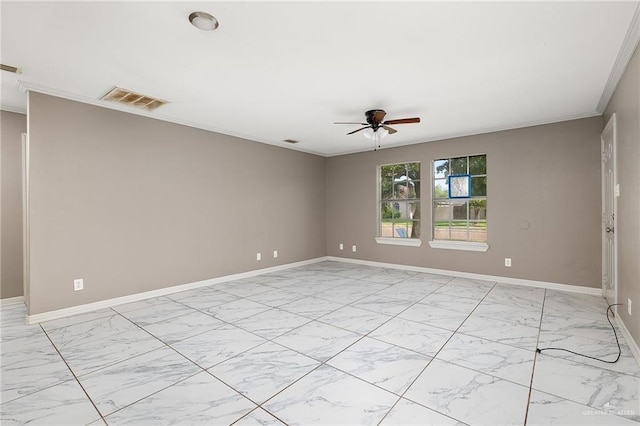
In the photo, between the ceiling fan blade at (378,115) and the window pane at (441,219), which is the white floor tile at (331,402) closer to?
the ceiling fan blade at (378,115)

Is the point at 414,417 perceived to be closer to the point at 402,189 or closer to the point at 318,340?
the point at 318,340

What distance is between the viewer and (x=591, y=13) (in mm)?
2027

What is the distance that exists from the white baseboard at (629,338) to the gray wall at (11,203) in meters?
6.59

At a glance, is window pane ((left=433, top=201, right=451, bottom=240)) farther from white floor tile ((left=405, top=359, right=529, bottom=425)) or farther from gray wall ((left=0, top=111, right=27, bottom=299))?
gray wall ((left=0, top=111, right=27, bottom=299))

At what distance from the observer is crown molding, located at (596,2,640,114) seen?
7.05ft

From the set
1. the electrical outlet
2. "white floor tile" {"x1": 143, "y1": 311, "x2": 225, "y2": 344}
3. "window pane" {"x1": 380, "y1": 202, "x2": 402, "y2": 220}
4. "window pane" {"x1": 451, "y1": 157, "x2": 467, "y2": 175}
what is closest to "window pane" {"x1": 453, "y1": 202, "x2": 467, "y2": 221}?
"window pane" {"x1": 451, "y1": 157, "x2": 467, "y2": 175}

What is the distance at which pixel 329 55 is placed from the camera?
2537 mm

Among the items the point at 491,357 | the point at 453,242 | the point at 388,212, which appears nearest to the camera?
the point at 491,357

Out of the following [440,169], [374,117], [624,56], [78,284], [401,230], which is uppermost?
[624,56]

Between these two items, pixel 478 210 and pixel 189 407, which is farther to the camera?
pixel 478 210

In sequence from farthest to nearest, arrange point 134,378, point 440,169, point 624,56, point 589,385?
point 440,169
point 624,56
point 134,378
point 589,385

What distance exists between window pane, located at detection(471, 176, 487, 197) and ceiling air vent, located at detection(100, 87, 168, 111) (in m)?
4.88

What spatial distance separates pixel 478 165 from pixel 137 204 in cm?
533

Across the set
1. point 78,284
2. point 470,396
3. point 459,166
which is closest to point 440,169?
point 459,166
